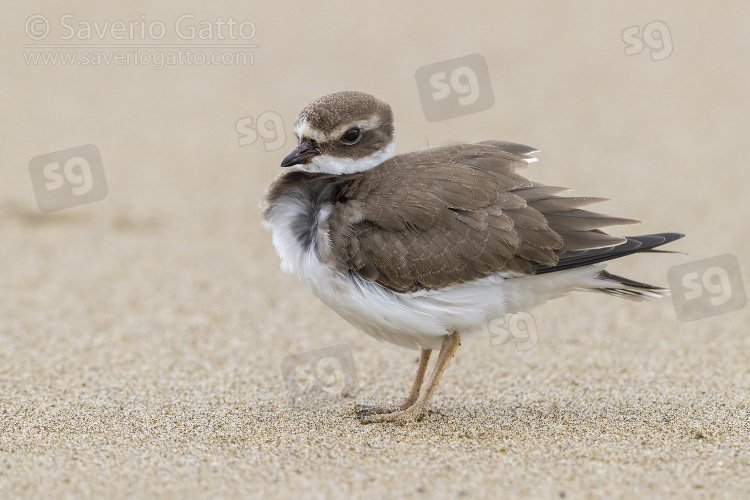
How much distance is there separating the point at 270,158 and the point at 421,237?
6706 mm

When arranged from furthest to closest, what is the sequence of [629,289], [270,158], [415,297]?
[270,158], [629,289], [415,297]

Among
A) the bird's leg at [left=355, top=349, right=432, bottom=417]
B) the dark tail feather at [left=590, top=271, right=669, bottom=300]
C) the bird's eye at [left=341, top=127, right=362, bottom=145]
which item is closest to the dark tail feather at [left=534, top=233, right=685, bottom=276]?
the dark tail feather at [left=590, top=271, right=669, bottom=300]

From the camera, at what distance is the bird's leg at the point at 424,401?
17.1 ft

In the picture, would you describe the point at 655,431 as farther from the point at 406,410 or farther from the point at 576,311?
the point at 576,311

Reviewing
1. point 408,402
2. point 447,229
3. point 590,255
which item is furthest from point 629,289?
point 408,402

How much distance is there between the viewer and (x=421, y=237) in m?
5.10

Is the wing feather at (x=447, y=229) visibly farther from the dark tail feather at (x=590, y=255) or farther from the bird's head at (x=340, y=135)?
the bird's head at (x=340, y=135)

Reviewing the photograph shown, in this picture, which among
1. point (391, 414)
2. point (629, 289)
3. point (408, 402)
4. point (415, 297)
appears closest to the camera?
point (415, 297)

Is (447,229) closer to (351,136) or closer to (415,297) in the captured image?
(415,297)

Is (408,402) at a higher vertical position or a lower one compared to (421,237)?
lower

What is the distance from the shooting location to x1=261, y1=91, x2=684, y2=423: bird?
506 cm

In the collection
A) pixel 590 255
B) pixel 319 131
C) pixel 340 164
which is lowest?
pixel 590 255

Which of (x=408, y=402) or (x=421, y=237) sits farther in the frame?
(x=408, y=402)

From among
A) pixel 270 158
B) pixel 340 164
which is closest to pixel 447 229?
pixel 340 164
